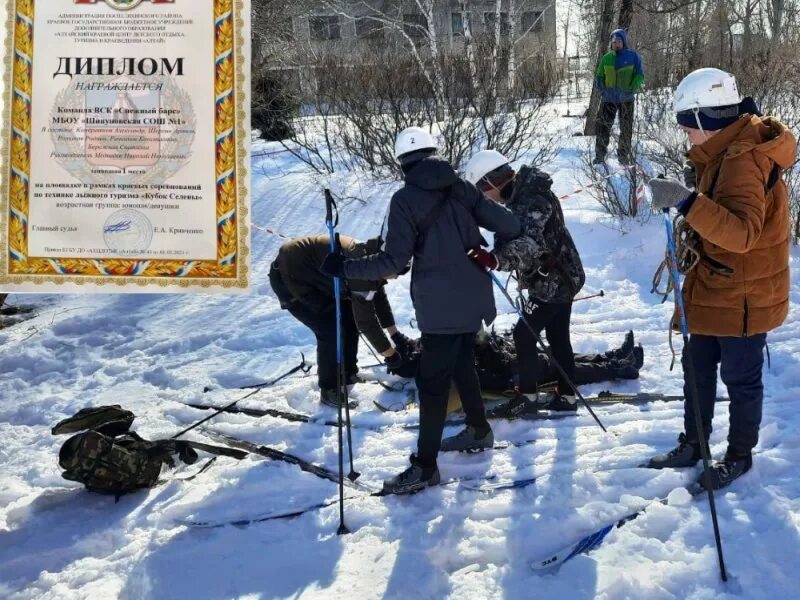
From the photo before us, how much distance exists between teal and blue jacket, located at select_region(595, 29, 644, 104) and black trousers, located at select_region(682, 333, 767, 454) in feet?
22.1

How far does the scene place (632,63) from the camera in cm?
955

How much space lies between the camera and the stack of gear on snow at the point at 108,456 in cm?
371

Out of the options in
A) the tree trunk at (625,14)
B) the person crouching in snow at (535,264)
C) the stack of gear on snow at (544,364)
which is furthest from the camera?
the tree trunk at (625,14)

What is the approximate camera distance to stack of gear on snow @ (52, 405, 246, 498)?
12.2 ft

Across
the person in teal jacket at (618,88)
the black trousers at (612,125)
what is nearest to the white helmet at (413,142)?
the black trousers at (612,125)

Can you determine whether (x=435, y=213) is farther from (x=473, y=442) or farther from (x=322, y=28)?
(x=322, y=28)

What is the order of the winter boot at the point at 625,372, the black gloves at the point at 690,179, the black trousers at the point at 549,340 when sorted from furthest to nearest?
the winter boot at the point at 625,372 < the black trousers at the point at 549,340 < the black gloves at the point at 690,179

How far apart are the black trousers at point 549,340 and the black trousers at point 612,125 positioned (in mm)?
4997

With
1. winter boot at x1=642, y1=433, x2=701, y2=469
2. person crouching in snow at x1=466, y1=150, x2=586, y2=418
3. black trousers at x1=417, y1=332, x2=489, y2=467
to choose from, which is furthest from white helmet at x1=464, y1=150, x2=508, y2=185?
winter boot at x1=642, y1=433, x2=701, y2=469

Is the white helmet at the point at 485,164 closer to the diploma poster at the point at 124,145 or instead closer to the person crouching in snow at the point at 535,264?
the person crouching in snow at the point at 535,264

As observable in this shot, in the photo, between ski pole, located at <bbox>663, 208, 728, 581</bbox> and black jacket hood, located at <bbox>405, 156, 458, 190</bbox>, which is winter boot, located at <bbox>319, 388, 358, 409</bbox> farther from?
ski pole, located at <bbox>663, 208, 728, 581</bbox>

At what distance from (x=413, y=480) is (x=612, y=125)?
7073 mm

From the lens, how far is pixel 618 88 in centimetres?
955

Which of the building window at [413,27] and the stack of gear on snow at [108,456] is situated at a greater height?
the building window at [413,27]
